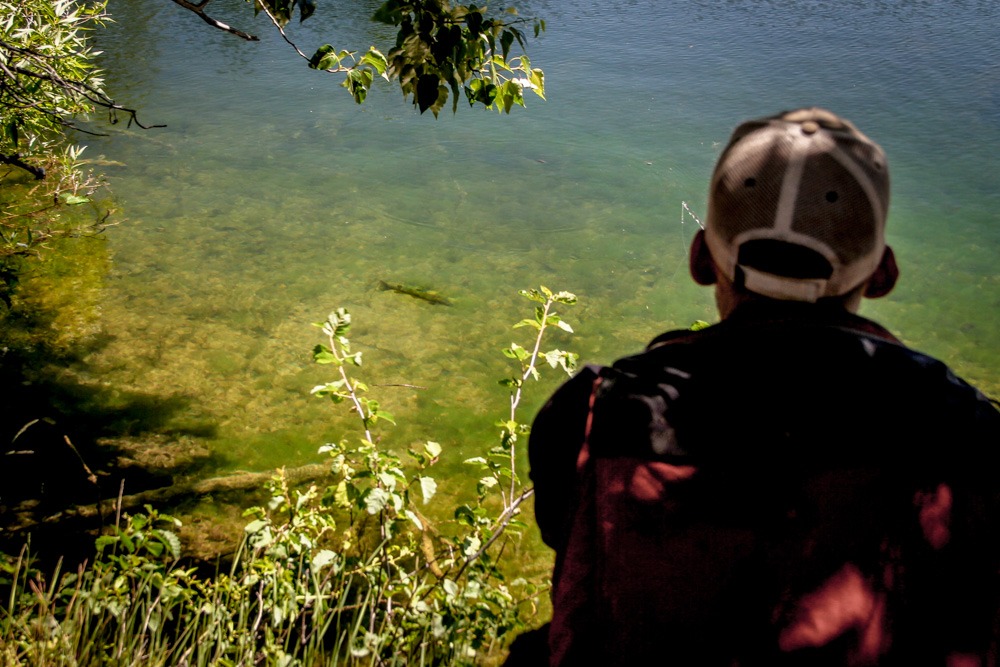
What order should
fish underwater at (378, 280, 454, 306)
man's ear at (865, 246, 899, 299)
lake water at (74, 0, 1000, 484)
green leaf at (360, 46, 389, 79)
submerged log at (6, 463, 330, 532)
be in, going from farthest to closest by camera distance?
fish underwater at (378, 280, 454, 306) < lake water at (74, 0, 1000, 484) < submerged log at (6, 463, 330, 532) < green leaf at (360, 46, 389, 79) < man's ear at (865, 246, 899, 299)

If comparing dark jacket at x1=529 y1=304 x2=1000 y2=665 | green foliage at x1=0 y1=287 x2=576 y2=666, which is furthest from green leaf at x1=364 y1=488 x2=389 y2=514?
dark jacket at x1=529 y1=304 x2=1000 y2=665

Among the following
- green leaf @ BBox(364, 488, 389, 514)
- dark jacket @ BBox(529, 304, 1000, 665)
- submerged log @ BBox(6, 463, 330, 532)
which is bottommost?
submerged log @ BBox(6, 463, 330, 532)

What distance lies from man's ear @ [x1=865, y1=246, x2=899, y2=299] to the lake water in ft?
6.51

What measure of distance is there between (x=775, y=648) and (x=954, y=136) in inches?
189

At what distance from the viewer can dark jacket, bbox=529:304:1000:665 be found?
0.77 m

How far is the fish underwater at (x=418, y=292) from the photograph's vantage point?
366cm

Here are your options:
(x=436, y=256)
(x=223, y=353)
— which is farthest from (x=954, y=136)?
(x=223, y=353)

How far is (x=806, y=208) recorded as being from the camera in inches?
32.1

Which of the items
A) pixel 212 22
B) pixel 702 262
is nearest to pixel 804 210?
pixel 702 262

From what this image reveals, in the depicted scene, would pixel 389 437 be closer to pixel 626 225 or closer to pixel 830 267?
pixel 626 225

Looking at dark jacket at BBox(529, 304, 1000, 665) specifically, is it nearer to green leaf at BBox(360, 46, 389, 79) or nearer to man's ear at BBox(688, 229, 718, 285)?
man's ear at BBox(688, 229, 718, 285)

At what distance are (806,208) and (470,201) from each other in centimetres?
371

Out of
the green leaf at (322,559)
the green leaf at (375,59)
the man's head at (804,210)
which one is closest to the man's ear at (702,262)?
the man's head at (804,210)

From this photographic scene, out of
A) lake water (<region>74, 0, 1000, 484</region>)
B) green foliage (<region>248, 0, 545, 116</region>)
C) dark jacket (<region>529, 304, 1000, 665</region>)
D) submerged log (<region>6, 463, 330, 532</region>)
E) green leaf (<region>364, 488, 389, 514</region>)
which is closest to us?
dark jacket (<region>529, 304, 1000, 665</region>)
